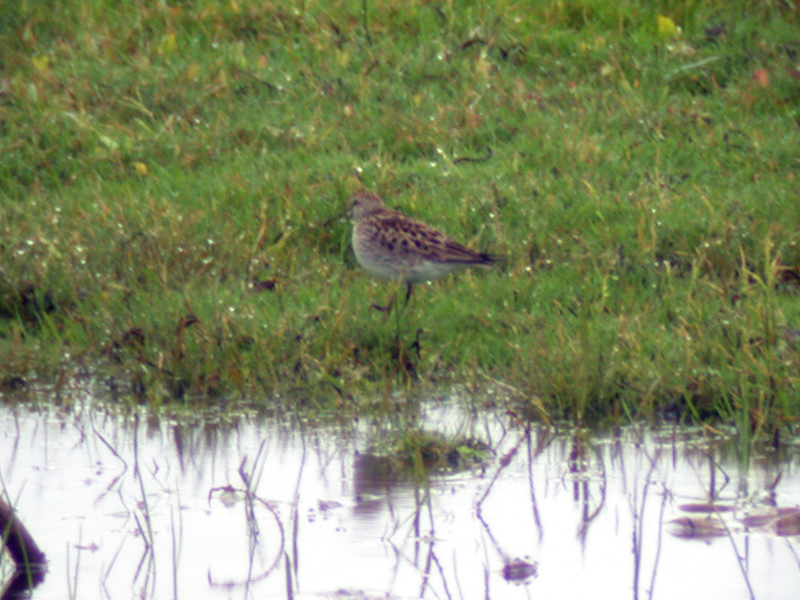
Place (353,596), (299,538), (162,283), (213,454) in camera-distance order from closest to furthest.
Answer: (353,596) → (299,538) → (213,454) → (162,283)

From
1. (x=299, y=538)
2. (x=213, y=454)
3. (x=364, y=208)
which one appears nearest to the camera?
(x=299, y=538)

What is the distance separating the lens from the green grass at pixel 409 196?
6.59 meters

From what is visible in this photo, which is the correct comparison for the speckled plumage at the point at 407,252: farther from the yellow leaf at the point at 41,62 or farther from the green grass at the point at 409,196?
the yellow leaf at the point at 41,62

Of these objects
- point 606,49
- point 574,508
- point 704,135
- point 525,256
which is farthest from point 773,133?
point 574,508

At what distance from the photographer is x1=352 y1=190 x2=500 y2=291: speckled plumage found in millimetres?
7488

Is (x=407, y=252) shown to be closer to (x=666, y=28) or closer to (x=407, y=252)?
(x=407, y=252)

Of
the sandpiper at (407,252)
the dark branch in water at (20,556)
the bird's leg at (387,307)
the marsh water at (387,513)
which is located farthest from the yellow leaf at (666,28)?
the dark branch in water at (20,556)

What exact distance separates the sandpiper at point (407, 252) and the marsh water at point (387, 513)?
135cm

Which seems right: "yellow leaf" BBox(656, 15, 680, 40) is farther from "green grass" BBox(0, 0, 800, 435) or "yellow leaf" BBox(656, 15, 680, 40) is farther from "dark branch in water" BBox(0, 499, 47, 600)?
"dark branch in water" BBox(0, 499, 47, 600)

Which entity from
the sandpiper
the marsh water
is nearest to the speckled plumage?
the sandpiper

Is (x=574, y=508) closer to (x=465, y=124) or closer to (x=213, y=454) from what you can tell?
(x=213, y=454)

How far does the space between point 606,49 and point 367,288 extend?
3924 millimetres

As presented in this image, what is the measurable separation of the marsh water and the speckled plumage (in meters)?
1.34

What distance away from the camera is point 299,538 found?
191 inches
